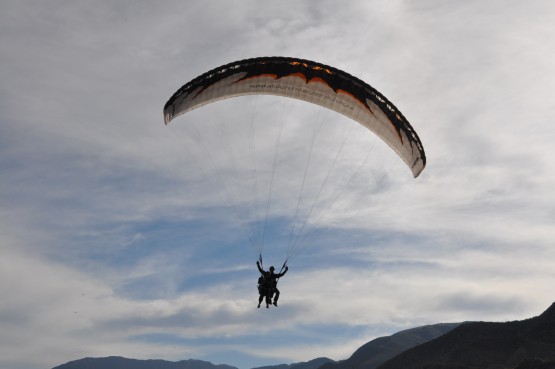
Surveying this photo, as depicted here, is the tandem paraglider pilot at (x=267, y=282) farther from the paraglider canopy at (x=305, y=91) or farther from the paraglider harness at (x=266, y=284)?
the paraglider canopy at (x=305, y=91)

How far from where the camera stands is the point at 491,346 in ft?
366

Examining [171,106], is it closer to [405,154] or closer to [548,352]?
[405,154]

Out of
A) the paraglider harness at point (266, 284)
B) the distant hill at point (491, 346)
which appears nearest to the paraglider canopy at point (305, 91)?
the paraglider harness at point (266, 284)

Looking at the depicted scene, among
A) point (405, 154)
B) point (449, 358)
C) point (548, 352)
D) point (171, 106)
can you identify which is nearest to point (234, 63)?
point (171, 106)

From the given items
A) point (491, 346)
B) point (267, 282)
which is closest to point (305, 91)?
point (267, 282)

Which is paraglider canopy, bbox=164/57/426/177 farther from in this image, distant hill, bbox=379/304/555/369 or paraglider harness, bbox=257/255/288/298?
distant hill, bbox=379/304/555/369

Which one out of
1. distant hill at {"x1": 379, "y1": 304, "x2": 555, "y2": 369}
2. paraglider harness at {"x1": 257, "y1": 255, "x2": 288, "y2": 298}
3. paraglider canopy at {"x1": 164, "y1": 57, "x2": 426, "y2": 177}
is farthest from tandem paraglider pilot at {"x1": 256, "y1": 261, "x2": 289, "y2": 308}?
distant hill at {"x1": 379, "y1": 304, "x2": 555, "y2": 369}

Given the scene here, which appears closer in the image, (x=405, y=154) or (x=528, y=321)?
(x=405, y=154)

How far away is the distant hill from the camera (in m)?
101

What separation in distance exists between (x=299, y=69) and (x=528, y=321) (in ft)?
381

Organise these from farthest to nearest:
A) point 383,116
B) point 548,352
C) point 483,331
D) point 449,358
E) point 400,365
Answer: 1. point 400,365
2. point 483,331
3. point 449,358
4. point 548,352
5. point 383,116

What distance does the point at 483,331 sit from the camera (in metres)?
121

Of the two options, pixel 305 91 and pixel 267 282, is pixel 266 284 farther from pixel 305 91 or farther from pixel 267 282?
pixel 305 91

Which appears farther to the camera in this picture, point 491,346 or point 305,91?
point 491,346
